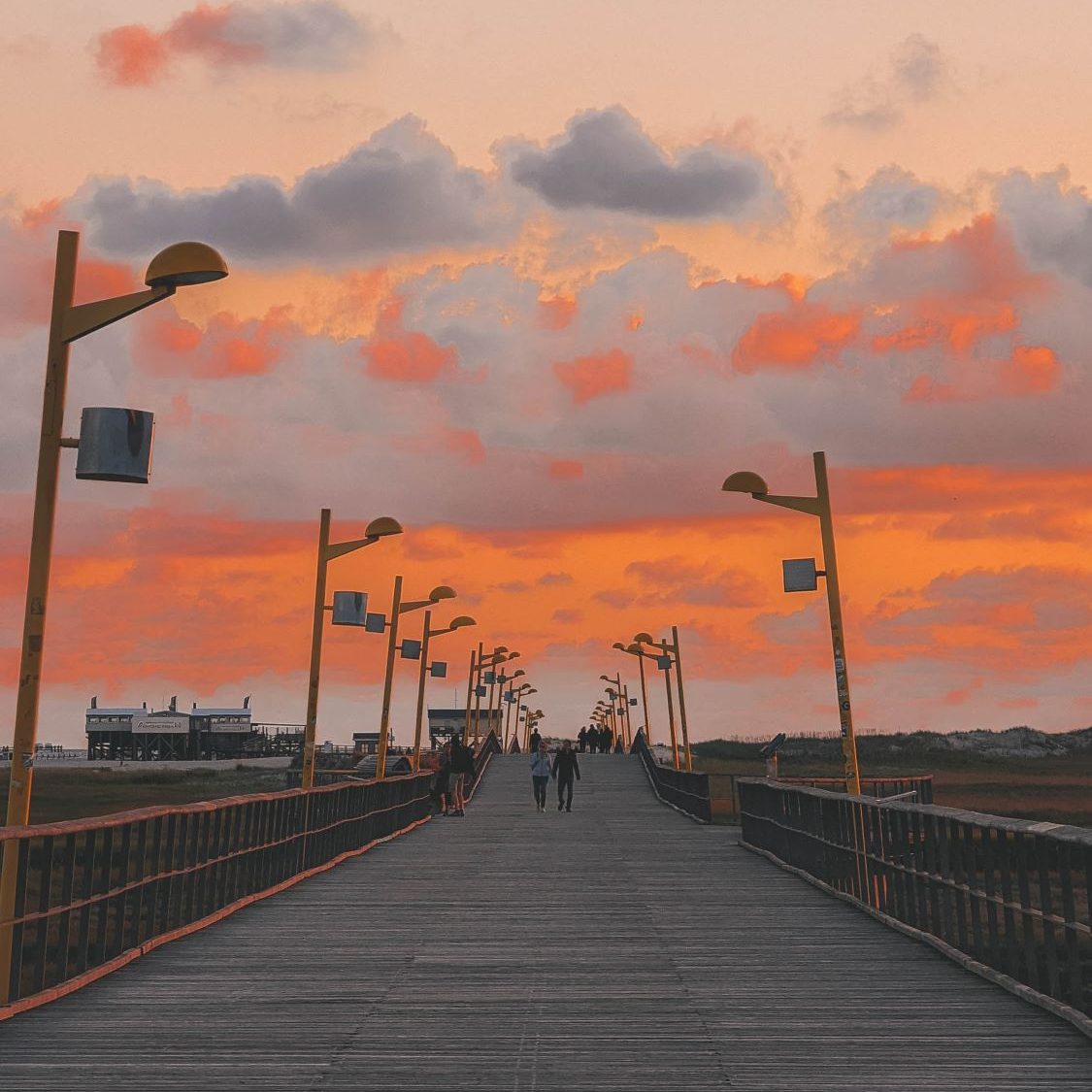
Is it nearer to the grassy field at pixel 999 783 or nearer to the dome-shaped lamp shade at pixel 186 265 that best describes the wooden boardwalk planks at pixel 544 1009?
the dome-shaped lamp shade at pixel 186 265

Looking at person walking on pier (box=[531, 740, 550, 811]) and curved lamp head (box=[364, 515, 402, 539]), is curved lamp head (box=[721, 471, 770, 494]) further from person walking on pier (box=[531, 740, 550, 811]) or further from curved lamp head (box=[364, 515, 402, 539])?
person walking on pier (box=[531, 740, 550, 811])

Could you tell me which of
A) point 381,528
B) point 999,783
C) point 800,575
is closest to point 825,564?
point 800,575

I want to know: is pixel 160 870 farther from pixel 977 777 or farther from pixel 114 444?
pixel 977 777

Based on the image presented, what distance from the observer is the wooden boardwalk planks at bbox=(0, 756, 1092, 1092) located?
8281mm

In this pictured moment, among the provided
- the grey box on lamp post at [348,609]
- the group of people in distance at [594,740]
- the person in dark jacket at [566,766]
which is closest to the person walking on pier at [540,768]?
the person in dark jacket at [566,766]

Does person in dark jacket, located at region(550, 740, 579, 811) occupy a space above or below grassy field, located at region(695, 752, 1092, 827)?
below

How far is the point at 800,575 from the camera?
24.3 meters

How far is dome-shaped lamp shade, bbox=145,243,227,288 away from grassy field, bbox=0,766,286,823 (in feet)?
203

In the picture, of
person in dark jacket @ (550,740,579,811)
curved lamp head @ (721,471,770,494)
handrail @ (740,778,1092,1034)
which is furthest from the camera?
person in dark jacket @ (550,740,579,811)

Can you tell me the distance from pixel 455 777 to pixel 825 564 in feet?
63.7

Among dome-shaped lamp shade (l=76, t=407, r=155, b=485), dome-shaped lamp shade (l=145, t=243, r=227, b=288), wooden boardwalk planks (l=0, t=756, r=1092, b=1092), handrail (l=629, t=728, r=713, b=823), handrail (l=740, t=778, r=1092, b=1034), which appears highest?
dome-shaped lamp shade (l=145, t=243, r=227, b=288)

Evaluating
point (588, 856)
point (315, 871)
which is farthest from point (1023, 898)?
point (588, 856)

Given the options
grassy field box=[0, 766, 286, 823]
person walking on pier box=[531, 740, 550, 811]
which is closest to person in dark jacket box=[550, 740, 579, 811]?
person walking on pier box=[531, 740, 550, 811]

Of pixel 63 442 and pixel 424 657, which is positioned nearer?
pixel 63 442
